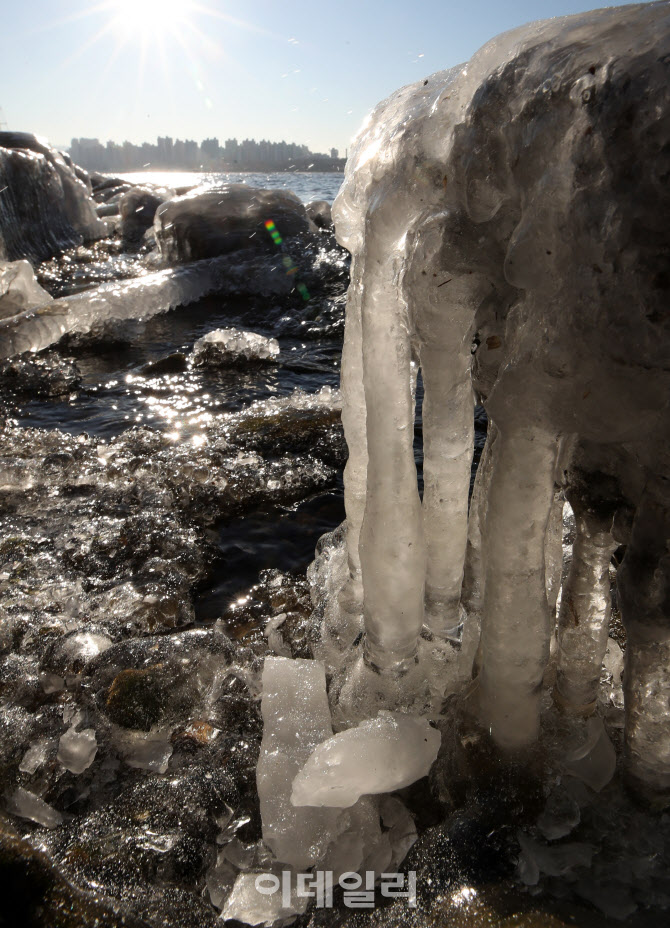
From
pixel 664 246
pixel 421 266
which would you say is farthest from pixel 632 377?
pixel 421 266

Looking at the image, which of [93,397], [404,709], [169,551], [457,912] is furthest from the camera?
[93,397]

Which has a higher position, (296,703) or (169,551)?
(296,703)

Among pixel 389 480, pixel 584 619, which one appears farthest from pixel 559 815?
pixel 389 480

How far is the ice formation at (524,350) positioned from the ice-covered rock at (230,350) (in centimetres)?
508

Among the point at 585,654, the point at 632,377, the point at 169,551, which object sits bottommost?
the point at 169,551

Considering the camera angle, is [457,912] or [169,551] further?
[169,551]

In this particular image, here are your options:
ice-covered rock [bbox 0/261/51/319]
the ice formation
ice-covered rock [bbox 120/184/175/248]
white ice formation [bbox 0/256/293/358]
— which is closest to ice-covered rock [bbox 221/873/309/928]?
the ice formation

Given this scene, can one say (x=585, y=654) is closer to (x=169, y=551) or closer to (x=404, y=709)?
(x=404, y=709)

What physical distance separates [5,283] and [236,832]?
347 inches

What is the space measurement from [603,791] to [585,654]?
35 cm

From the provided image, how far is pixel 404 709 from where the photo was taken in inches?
78.0

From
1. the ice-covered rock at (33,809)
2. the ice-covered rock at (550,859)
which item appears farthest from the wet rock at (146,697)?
the ice-covered rock at (550,859)

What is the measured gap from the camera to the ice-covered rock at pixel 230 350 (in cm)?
693

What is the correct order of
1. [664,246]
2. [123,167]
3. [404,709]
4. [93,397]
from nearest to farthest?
1. [664,246]
2. [404,709]
3. [93,397]
4. [123,167]
